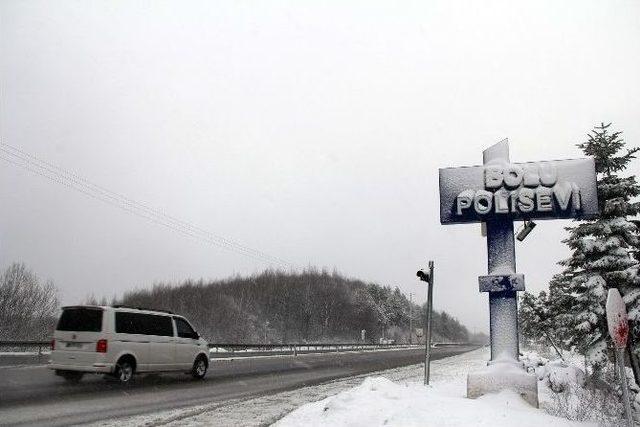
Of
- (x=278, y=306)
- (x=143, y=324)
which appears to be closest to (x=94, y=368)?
(x=143, y=324)

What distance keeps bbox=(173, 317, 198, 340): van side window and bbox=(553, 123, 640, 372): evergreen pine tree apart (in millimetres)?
15471

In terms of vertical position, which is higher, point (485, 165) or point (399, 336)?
point (485, 165)

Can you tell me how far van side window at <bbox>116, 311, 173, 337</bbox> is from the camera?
43.4 ft

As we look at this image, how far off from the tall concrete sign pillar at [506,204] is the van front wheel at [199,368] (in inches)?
327

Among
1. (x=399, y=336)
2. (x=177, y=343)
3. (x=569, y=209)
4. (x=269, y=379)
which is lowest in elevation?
(x=399, y=336)

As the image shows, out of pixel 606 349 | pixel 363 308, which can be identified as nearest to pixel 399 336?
pixel 363 308

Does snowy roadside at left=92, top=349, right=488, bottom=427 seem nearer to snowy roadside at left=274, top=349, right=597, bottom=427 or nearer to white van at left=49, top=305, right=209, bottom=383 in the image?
snowy roadside at left=274, top=349, right=597, bottom=427

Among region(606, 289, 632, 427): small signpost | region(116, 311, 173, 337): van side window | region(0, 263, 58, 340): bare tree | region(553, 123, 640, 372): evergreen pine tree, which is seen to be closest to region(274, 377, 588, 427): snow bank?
region(606, 289, 632, 427): small signpost

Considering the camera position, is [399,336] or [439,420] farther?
[399,336]

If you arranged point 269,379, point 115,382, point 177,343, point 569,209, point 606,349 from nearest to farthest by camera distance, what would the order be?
point 569,209 → point 115,382 → point 177,343 → point 269,379 → point 606,349

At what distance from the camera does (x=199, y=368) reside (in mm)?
15594

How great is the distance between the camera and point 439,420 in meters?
7.54

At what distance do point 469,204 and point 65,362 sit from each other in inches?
416

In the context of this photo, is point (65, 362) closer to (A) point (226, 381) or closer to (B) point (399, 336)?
(A) point (226, 381)
